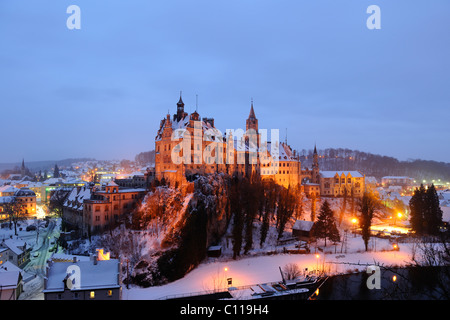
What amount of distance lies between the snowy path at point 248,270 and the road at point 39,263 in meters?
9.22

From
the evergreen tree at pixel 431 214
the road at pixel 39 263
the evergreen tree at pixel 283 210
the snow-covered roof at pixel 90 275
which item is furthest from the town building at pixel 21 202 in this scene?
the evergreen tree at pixel 431 214

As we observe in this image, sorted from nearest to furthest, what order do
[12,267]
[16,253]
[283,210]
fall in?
1. [12,267]
2. [16,253]
3. [283,210]

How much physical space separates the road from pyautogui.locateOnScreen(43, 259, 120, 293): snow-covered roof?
5.27 metres

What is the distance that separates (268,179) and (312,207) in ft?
39.5

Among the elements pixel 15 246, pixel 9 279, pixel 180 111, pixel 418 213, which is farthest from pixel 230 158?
pixel 9 279

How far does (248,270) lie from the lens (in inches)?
1470

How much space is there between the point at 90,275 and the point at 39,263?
878 inches

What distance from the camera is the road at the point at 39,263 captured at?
102ft

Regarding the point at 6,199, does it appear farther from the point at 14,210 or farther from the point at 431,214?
the point at 431,214

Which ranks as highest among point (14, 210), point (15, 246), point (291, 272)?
point (14, 210)

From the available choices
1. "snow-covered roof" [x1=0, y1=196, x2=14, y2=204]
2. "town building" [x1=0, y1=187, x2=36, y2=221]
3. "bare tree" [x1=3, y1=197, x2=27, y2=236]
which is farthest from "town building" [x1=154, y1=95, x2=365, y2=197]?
"snow-covered roof" [x1=0, y1=196, x2=14, y2=204]

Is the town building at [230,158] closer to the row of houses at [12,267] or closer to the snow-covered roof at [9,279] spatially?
the row of houses at [12,267]

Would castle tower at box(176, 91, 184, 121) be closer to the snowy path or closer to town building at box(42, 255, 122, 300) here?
the snowy path

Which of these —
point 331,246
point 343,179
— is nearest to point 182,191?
point 331,246
